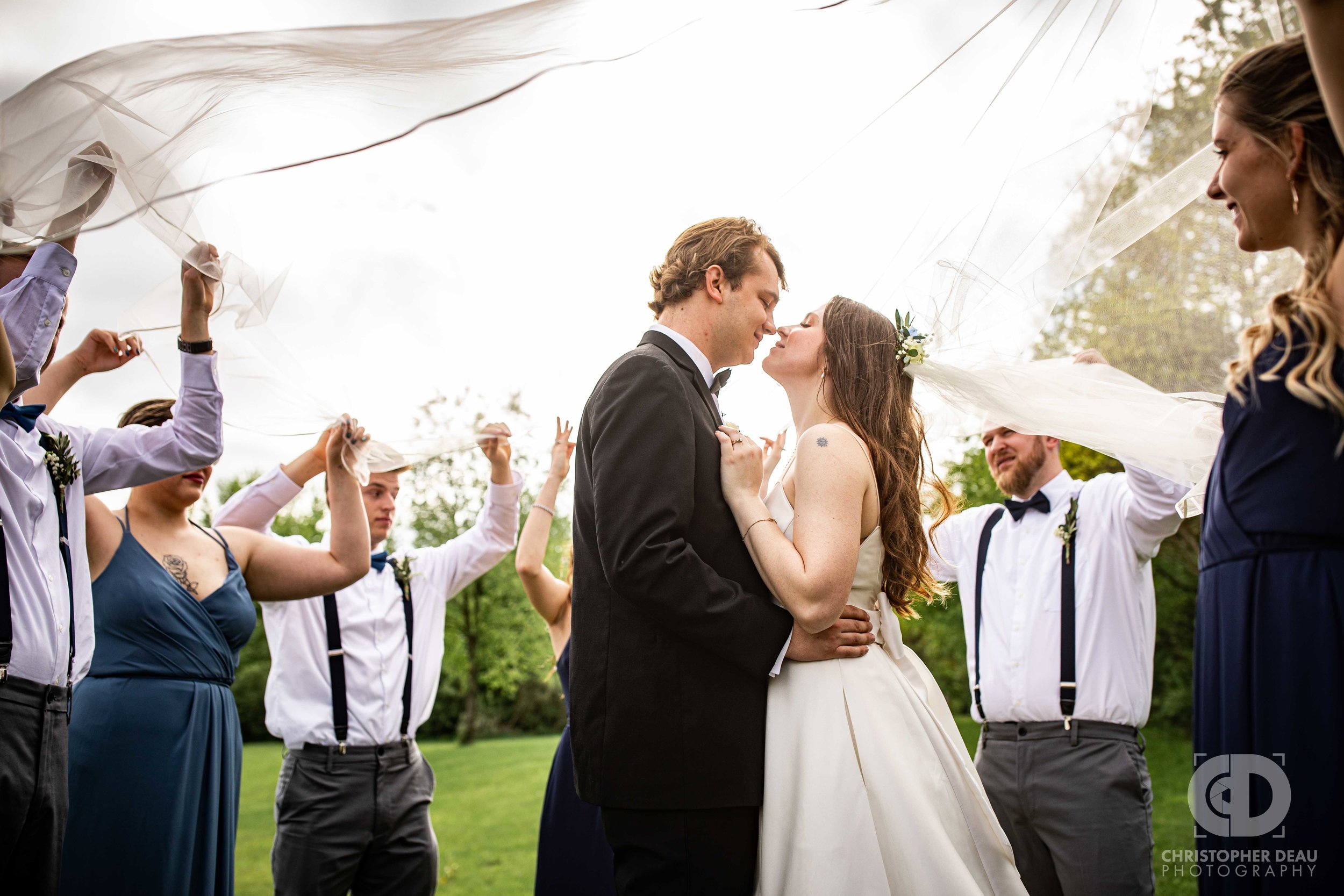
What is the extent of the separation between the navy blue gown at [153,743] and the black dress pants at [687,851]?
1838mm

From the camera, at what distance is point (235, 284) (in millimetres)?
3074

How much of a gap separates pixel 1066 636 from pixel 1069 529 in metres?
0.54

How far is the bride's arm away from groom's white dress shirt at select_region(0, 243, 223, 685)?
190cm

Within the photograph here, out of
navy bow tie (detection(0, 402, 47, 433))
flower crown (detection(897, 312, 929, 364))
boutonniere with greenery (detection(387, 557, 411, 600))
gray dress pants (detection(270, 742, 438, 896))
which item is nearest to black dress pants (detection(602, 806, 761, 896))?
flower crown (detection(897, 312, 929, 364))

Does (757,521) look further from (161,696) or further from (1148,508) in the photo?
(161,696)

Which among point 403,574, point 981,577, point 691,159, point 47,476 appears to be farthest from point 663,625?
point 403,574

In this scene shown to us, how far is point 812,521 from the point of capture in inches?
109

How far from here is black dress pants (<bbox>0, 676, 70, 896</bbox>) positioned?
2.49 metres

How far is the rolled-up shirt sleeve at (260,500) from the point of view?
16.6ft

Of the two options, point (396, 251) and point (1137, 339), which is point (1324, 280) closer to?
point (1137, 339)

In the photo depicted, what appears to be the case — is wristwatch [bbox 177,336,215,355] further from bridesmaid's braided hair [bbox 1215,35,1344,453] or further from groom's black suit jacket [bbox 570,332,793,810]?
bridesmaid's braided hair [bbox 1215,35,1344,453]

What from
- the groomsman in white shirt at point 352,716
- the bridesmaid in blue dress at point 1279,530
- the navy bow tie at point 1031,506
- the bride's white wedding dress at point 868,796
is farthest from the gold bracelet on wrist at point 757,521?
the navy bow tie at point 1031,506

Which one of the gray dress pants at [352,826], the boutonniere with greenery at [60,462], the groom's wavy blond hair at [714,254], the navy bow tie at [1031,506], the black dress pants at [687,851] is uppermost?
the groom's wavy blond hair at [714,254]

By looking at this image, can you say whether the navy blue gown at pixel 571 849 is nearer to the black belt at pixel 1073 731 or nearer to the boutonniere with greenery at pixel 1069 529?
the black belt at pixel 1073 731
